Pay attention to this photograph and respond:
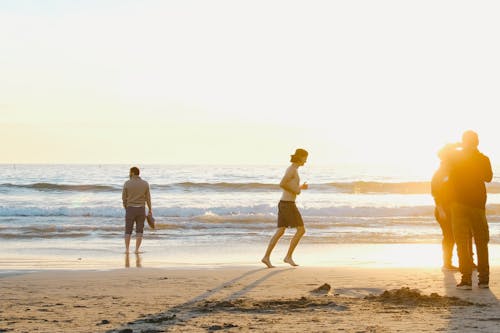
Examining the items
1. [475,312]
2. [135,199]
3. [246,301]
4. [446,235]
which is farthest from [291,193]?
[475,312]

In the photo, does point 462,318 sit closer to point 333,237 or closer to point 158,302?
point 158,302

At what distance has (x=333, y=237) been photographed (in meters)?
17.2

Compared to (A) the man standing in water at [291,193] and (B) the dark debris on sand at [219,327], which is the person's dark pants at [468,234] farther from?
(B) the dark debris on sand at [219,327]

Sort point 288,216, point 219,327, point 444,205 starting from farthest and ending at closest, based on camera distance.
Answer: point 288,216, point 444,205, point 219,327

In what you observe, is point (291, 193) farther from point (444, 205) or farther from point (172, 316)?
point (172, 316)

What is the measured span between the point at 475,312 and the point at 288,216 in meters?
4.33

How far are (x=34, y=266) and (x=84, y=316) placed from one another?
16.9ft

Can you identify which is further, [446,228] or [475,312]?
[446,228]

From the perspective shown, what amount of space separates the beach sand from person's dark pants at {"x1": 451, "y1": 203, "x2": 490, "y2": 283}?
248mm

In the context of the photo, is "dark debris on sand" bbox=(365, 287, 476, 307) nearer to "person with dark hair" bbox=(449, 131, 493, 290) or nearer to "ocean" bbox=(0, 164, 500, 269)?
"person with dark hair" bbox=(449, 131, 493, 290)

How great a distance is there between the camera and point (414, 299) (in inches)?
286

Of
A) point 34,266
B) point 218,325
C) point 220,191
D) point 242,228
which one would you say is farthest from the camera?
point 220,191

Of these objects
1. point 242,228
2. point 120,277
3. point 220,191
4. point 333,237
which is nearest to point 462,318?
point 120,277

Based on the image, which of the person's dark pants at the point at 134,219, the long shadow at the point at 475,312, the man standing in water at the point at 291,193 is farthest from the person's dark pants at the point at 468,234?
the person's dark pants at the point at 134,219
